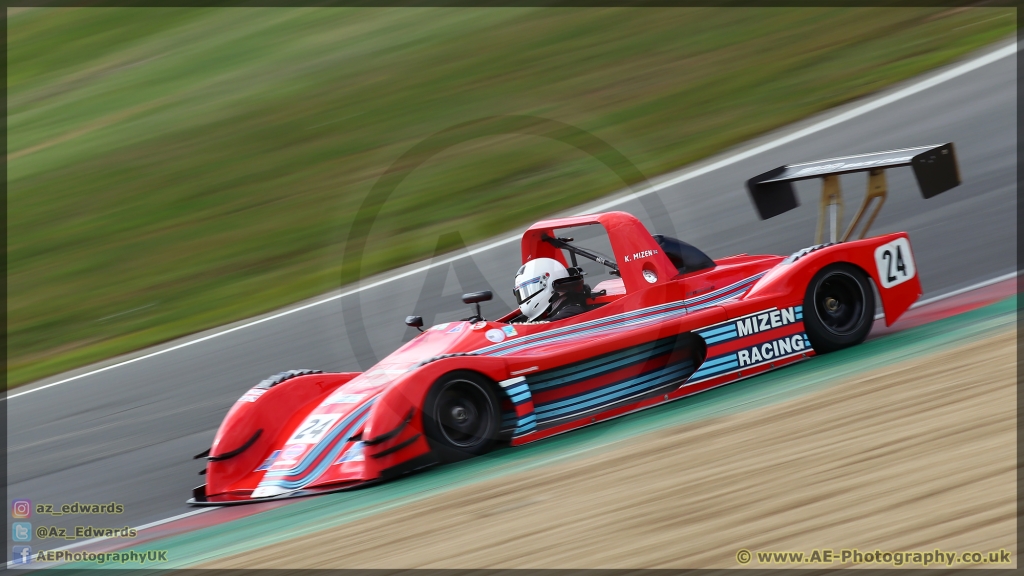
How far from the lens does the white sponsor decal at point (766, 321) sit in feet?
24.1

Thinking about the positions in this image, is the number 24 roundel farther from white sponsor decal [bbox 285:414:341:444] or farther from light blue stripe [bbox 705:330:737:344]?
white sponsor decal [bbox 285:414:341:444]

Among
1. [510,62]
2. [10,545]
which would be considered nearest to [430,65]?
[510,62]

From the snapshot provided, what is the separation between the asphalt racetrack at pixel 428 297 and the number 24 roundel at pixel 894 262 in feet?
3.23

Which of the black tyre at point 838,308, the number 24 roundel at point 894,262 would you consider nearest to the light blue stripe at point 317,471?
the black tyre at point 838,308

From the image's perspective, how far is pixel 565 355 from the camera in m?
6.89

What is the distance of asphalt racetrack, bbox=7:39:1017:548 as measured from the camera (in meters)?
8.10

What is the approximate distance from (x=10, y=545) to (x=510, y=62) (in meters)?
11.2

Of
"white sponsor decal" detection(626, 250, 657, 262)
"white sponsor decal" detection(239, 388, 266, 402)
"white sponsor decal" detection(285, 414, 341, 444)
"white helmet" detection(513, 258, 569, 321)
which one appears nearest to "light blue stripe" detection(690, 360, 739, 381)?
"white sponsor decal" detection(626, 250, 657, 262)

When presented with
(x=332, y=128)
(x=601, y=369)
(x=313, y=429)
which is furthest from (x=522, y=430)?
(x=332, y=128)

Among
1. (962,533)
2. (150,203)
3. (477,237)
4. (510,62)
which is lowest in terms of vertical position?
(962,533)

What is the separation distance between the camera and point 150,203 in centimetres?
1442

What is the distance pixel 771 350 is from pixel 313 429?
325 centimetres

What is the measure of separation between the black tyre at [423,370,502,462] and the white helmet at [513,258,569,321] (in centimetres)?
98
